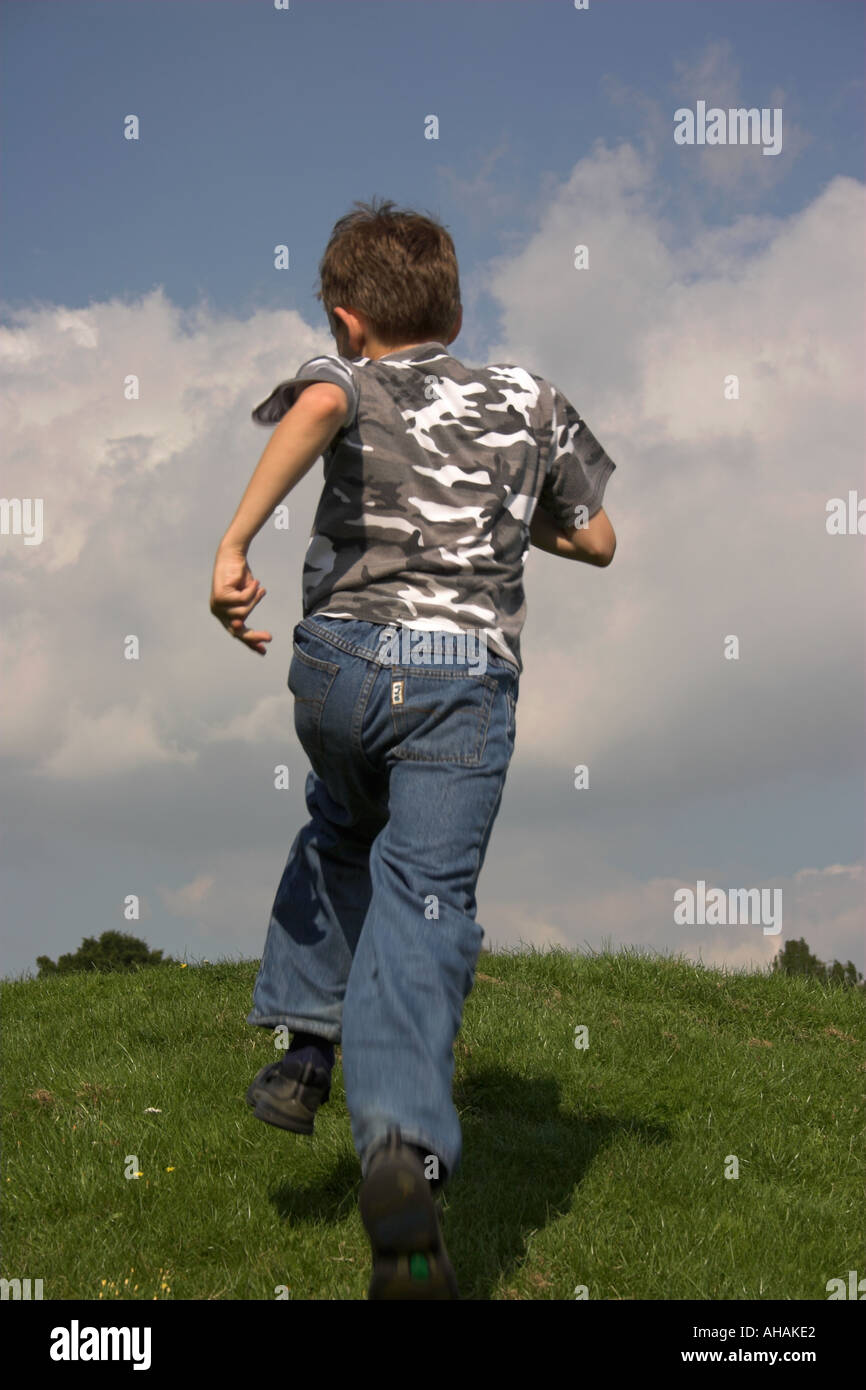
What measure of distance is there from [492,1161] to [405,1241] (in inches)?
99.5

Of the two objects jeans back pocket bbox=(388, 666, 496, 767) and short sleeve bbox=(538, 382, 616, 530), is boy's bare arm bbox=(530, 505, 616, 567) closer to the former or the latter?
short sleeve bbox=(538, 382, 616, 530)

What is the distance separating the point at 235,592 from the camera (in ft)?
10.1

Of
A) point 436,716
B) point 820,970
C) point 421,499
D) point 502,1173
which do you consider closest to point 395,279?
point 421,499

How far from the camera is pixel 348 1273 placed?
12.9 ft

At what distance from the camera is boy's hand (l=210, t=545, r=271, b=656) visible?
3.08 m

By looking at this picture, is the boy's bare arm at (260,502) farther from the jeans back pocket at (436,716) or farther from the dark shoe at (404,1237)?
the dark shoe at (404,1237)

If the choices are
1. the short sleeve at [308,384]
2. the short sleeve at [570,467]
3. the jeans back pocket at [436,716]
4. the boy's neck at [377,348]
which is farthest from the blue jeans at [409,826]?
the boy's neck at [377,348]

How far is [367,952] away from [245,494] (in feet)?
4.11

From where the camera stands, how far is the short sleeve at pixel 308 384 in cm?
329

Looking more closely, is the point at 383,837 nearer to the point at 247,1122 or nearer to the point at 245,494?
the point at 245,494

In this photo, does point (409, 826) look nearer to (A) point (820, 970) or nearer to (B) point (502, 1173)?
(B) point (502, 1173)

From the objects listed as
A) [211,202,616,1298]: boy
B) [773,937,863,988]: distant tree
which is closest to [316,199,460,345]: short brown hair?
[211,202,616,1298]: boy
